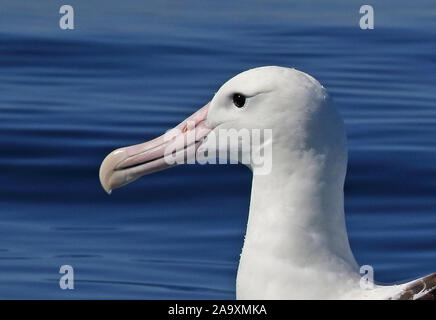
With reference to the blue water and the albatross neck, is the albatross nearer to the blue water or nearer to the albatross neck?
the albatross neck

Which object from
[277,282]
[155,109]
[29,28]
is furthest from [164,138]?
[29,28]

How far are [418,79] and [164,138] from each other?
7.84 meters

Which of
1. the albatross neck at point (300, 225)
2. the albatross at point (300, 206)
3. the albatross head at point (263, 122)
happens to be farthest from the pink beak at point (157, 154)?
the albatross neck at point (300, 225)

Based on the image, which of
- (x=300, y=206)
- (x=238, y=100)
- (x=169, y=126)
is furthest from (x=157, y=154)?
(x=169, y=126)

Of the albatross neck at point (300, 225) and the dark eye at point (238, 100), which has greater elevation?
the dark eye at point (238, 100)

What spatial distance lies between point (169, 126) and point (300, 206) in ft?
19.3

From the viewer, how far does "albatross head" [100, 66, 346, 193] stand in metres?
5.46

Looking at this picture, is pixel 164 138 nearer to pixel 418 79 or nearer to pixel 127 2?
pixel 418 79

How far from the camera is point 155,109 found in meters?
12.0

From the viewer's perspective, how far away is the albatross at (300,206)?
5453mm

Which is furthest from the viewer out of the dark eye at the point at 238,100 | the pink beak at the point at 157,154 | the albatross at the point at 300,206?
the pink beak at the point at 157,154

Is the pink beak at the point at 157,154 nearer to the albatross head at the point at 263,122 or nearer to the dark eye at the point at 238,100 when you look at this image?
the albatross head at the point at 263,122

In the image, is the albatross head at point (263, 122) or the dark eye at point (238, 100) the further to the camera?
the dark eye at point (238, 100)

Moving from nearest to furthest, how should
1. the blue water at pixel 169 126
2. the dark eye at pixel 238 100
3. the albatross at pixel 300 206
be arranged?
Answer: the albatross at pixel 300 206, the dark eye at pixel 238 100, the blue water at pixel 169 126
